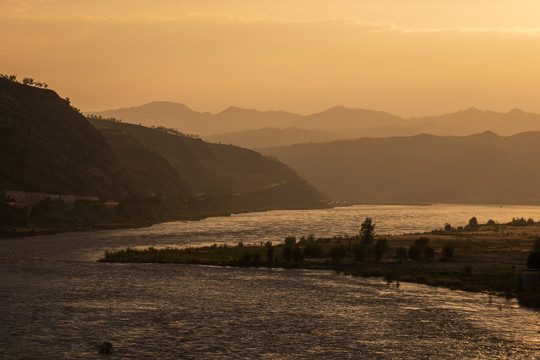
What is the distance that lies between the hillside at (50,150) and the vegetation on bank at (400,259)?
3009 inches

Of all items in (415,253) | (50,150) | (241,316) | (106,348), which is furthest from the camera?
(50,150)

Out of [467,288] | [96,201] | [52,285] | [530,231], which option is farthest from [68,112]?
[467,288]

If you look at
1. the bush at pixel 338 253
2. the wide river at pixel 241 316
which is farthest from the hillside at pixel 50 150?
the bush at pixel 338 253

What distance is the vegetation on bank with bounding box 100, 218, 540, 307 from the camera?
66125 mm

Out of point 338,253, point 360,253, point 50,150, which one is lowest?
point 338,253

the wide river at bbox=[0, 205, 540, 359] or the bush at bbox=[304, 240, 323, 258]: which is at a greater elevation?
the bush at bbox=[304, 240, 323, 258]

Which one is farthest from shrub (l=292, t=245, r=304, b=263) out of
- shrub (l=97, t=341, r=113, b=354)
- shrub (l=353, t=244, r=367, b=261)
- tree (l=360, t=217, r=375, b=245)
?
shrub (l=97, t=341, r=113, b=354)

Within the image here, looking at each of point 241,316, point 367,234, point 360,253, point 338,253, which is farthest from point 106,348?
point 367,234

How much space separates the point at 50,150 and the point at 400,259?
11238 cm

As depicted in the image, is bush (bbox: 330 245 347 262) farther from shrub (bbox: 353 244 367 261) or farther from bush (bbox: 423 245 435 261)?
bush (bbox: 423 245 435 261)

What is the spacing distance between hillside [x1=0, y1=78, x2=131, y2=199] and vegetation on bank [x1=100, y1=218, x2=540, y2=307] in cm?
7644

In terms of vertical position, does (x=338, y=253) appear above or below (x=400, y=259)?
above

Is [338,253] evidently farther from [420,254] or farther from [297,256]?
[420,254]

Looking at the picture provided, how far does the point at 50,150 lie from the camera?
169 meters
